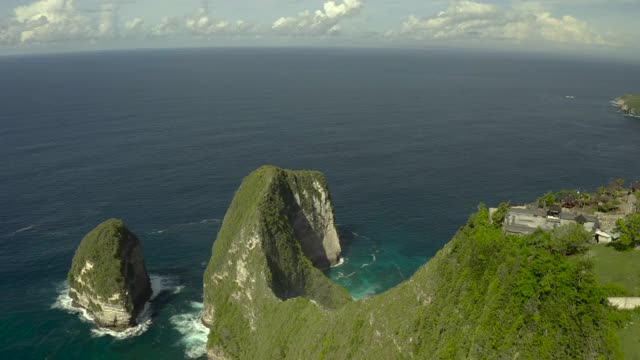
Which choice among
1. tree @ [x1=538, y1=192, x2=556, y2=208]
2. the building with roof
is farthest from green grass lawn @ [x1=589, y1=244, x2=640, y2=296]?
tree @ [x1=538, y1=192, x2=556, y2=208]

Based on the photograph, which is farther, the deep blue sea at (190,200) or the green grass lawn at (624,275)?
the deep blue sea at (190,200)

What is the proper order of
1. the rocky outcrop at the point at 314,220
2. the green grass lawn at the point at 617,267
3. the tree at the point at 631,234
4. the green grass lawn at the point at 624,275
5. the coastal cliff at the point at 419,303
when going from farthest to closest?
the rocky outcrop at the point at 314,220 < the tree at the point at 631,234 < the green grass lawn at the point at 617,267 < the green grass lawn at the point at 624,275 < the coastal cliff at the point at 419,303

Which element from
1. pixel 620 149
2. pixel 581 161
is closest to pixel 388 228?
pixel 581 161

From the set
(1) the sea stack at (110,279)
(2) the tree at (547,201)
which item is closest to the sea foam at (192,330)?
(1) the sea stack at (110,279)

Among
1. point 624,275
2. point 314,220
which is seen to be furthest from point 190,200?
point 624,275

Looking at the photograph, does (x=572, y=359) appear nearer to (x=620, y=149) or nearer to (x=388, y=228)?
(x=388, y=228)

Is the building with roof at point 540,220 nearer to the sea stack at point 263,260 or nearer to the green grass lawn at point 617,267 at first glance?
the green grass lawn at point 617,267

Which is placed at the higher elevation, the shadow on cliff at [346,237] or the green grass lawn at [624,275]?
the green grass lawn at [624,275]

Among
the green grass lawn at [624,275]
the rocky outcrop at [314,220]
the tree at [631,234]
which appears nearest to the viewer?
the green grass lawn at [624,275]
